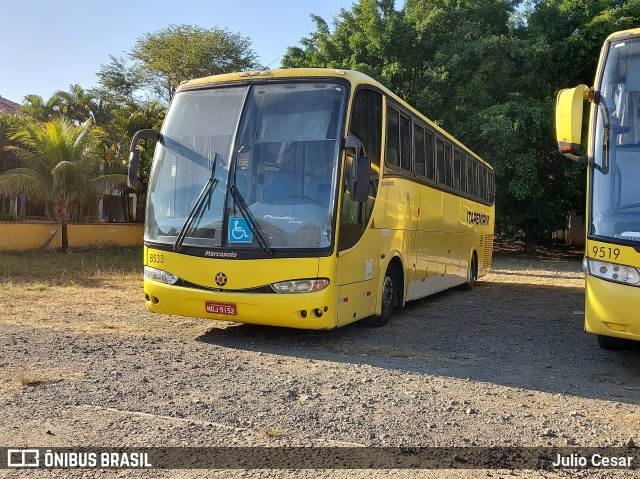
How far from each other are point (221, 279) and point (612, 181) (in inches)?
171

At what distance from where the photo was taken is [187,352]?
7066 mm

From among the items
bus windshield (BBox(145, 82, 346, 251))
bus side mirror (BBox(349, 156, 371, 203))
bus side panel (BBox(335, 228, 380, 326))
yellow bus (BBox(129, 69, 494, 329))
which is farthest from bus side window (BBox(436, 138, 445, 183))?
bus side mirror (BBox(349, 156, 371, 203))

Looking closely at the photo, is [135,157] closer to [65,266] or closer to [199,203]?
[199,203]

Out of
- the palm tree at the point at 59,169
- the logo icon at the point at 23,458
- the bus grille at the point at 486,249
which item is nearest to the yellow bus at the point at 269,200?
the logo icon at the point at 23,458

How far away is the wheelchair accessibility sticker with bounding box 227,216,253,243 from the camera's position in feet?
23.4

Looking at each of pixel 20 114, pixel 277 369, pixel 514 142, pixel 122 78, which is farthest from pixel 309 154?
pixel 122 78

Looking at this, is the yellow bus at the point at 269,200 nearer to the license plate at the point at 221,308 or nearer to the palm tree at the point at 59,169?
the license plate at the point at 221,308

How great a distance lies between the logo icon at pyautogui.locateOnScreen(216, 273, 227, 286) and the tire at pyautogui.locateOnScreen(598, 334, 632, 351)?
4447 millimetres

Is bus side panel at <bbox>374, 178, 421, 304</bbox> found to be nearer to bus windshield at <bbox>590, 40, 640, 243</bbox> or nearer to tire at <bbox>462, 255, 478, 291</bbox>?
bus windshield at <bbox>590, 40, 640, 243</bbox>

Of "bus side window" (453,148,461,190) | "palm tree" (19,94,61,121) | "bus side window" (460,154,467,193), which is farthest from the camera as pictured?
"palm tree" (19,94,61,121)

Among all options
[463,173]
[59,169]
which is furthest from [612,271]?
[59,169]

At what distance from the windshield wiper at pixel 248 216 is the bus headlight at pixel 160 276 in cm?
116

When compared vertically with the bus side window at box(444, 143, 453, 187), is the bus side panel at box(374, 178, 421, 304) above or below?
below

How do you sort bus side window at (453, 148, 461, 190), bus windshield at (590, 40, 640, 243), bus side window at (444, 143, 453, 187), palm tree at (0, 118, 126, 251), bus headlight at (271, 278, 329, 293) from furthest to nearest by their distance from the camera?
1. palm tree at (0, 118, 126, 251)
2. bus side window at (453, 148, 461, 190)
3. bus side window at (444, 143, 453, 187)
4. bus headlight at (271, 278, 329, 293)
5. bus windshield at (590, 40, 640, 243)
